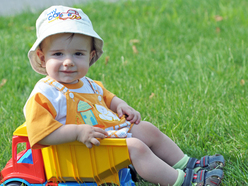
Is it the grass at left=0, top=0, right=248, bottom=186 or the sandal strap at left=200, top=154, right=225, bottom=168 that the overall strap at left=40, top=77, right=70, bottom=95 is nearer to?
the grass at left=0, top=0, right=248, bottom=186

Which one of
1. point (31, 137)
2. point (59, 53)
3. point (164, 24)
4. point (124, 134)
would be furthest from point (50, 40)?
point (164, 24)

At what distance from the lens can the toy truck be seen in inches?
68.7

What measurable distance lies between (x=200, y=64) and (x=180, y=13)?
2.30 meters

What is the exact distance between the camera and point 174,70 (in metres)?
3.53

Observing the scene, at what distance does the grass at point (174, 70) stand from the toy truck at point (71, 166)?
395 millimetres

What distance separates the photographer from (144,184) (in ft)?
6.29

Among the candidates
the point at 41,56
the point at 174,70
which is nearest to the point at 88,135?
the point at 41,56

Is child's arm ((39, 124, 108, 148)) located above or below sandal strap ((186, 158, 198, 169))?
above

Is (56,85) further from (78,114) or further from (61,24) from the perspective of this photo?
(61,24)

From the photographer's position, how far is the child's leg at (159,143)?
6.79ft

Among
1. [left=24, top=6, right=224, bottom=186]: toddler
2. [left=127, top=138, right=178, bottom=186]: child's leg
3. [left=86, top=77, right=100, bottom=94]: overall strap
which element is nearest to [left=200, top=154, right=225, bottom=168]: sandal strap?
[left=24, top=6, right=224, bottom=186]: toddler

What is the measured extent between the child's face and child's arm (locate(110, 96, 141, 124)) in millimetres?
421

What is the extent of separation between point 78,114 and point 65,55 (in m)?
0.36

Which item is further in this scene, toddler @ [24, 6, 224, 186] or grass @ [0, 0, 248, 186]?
grass @ [0, 0, 248, 186]
